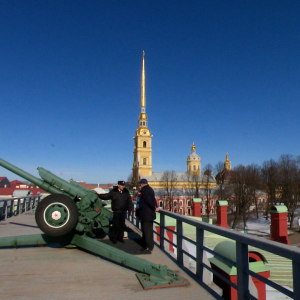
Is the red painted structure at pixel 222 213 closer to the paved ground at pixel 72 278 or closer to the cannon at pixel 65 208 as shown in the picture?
the cannon at pixel 65 208

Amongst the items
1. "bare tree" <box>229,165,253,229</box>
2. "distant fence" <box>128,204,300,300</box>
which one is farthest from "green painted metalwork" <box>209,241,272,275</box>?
"bare tree" <box>229,165,253,229</box>

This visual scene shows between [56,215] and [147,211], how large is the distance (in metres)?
1.73

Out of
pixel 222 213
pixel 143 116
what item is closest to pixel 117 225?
pixel 222 213

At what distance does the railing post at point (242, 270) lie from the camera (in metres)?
3.03

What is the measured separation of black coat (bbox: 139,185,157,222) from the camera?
590 centimetres

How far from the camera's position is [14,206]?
15.7m

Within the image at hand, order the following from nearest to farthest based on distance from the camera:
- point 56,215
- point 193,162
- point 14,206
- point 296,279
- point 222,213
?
point 296,279 < point 56,215 < point 14,206 < point 222,213 < point 193,162

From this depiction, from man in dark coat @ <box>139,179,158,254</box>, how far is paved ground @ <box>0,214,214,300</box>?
278 mm

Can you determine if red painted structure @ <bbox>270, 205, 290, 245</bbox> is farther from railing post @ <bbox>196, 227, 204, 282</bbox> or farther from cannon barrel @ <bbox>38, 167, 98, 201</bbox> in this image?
railing post @ <bbox>196, 227, 204, 282</bbox>

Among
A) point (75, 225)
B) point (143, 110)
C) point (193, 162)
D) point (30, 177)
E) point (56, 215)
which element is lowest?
point (75, 225)

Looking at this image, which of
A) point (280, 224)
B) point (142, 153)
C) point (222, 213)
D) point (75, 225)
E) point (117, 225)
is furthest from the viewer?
point (142, 153)

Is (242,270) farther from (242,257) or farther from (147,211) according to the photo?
(147,211)

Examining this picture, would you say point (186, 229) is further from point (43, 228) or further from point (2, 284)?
point (2, 284)

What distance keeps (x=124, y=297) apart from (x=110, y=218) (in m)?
3.61
